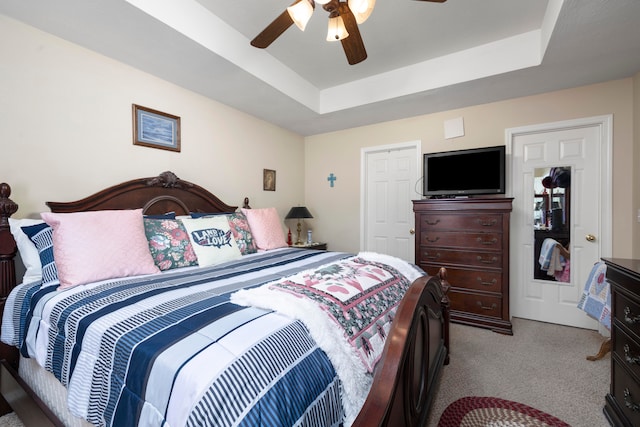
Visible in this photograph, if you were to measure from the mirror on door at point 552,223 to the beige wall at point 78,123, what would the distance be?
11.3 ft

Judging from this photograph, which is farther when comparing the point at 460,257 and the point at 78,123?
the point at 460,257

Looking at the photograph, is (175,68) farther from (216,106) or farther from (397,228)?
(397,228)

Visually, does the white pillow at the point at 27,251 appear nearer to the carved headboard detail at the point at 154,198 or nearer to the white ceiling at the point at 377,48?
the carved headboard detail at the point at 154,198

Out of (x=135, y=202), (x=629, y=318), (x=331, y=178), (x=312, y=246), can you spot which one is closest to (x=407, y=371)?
(x=629, y=318)

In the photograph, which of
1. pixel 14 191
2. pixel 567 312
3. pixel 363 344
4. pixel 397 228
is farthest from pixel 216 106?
pixel 567 312

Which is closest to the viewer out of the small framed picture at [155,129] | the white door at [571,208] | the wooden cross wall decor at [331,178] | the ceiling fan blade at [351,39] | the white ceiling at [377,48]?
the ceiling fan blade at [351,39]

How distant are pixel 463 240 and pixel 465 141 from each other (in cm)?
120

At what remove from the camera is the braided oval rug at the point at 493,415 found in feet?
5.08

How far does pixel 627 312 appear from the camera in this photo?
142 centimetres

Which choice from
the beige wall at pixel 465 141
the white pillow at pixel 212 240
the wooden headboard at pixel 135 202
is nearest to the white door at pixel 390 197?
the beige wall at pixel 465 141

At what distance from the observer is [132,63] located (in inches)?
92.7

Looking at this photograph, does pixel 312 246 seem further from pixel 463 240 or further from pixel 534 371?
pixel 534 371

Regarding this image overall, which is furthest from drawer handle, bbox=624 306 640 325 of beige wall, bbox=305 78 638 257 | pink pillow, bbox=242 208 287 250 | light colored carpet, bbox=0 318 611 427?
pink pillow, bbox=242 208 287 250

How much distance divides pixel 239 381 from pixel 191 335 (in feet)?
0.91
